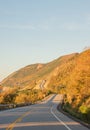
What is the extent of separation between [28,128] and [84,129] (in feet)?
9.58

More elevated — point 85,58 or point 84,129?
point 85,58

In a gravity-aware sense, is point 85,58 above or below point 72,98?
above

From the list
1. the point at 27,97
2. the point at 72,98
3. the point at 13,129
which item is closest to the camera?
the point at 13,129

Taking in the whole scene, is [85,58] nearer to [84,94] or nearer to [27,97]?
[84,94]

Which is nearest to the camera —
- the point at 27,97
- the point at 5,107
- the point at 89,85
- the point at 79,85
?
the point at 5,107

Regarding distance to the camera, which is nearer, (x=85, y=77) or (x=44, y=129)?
(x=44, y=129)

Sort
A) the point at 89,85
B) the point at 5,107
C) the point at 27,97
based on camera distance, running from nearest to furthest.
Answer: the point at 5,107 → the point at 89,85 → the point at 27,97

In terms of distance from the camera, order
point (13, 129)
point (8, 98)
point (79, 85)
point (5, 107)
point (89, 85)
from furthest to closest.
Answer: point (8, 98)
point (79, 85)
point (89, 85)
point (5, 107)
point (13, 129)

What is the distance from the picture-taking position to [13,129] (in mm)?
23656

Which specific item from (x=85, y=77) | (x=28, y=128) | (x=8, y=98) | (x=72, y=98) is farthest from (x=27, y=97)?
(x=28, y=128)

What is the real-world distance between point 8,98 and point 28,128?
155742 mm

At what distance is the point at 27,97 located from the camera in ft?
656

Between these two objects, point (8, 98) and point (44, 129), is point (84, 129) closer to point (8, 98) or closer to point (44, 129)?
point (44, 129)

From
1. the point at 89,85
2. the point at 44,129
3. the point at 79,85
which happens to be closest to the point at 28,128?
the point at 44,129
